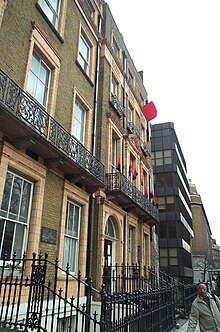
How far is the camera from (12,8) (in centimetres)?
831

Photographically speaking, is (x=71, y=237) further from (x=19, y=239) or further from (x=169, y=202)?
(x=169, y=202)

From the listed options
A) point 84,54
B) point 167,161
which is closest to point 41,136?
point 84,54

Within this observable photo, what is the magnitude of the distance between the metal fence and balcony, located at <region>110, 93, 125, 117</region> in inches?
359

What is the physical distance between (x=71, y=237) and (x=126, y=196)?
414 centimetres

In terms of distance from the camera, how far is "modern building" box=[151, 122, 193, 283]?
33500 mm

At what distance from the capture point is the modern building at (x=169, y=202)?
33500mm

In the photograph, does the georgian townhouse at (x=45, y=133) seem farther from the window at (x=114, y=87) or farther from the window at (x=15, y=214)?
the window at (x=114, y=87)

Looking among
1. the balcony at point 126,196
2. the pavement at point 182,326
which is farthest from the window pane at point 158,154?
the pavement at point 182,326

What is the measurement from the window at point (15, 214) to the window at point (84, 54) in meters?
6.97

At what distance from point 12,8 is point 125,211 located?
10.4m

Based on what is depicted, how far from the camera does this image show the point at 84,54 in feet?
44.6

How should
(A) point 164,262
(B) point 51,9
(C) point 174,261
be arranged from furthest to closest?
(A) point 164,262, (C) point 174,261, (B) point 51,9

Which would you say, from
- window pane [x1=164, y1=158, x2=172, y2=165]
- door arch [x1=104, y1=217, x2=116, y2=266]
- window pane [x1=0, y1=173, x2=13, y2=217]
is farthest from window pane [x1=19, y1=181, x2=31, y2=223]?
window pane [x1=164, y1=158, x2=172, y2=165]

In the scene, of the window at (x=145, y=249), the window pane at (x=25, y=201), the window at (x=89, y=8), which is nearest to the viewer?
the window pane at (x=25, y=201)
